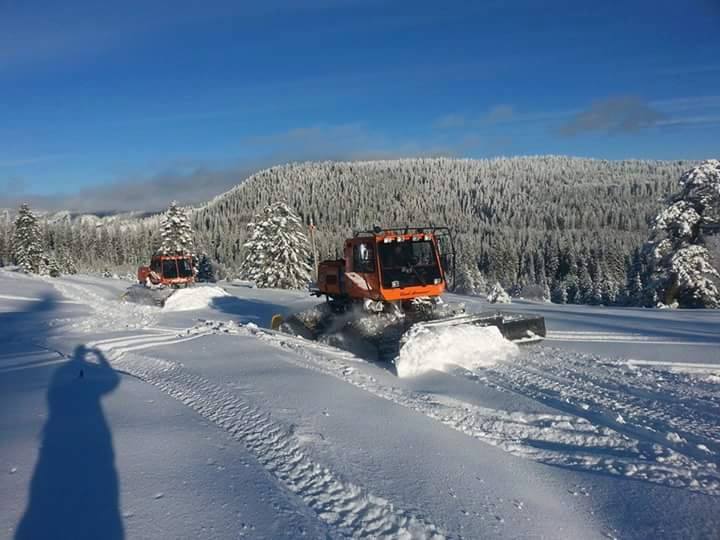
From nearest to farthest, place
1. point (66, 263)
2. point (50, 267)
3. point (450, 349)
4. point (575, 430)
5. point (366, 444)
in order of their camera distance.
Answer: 1. point (366, 444)
2. point (575, 430)
3. point (450, 349)
4. point (50, 267)
5. point (66, 263)

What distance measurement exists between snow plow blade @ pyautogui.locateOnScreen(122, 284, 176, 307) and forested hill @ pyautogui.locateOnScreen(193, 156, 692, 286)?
5661 cm

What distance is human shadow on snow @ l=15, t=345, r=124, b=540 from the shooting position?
3.43 meters

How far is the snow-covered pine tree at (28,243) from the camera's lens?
5702 cm

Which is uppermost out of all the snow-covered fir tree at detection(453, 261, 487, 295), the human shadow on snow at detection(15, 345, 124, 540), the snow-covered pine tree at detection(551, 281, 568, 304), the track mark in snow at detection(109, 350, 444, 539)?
the human shadow on snow at detection(15, 345, 124, 540)

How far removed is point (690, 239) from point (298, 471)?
79.3 feet

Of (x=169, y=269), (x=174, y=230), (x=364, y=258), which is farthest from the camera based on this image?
(x=174, y=230)

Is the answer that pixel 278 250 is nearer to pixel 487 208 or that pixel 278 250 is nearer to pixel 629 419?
pixel 629 419

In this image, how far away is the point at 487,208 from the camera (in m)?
162

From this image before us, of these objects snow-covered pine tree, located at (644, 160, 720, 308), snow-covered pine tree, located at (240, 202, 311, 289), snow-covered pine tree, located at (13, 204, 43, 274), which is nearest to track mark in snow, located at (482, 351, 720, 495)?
snow-covered pine tree, located at (644, 160, 720, 308)

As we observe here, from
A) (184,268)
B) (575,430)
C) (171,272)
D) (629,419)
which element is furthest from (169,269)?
(629,419)

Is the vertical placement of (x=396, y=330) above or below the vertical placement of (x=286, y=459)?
above

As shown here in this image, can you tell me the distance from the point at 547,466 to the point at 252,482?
8.50 feet

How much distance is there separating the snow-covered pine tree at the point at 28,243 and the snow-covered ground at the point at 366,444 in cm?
5650

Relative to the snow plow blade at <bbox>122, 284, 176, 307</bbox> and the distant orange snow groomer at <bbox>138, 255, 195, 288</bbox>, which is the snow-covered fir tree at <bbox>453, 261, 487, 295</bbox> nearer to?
the distant orange snow groomer at <bbox>138, 255, 195, 288</bbox>
